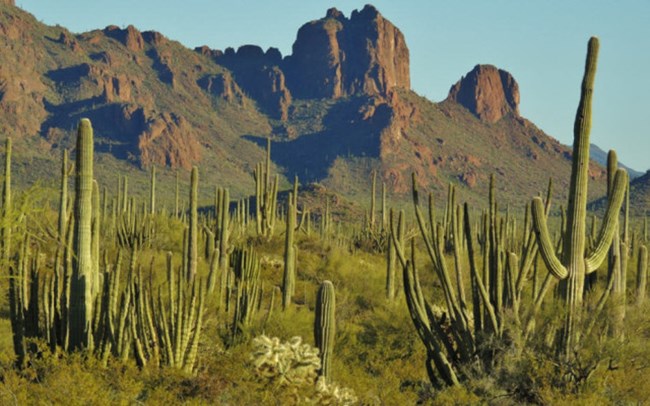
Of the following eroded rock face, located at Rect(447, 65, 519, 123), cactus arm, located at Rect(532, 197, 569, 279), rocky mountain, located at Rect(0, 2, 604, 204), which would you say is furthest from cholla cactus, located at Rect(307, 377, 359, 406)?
eroded rock face, located at Rect(447, 65, 519, 123)

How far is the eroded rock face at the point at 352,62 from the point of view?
625 ft

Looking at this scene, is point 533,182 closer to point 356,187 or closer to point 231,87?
point 356,187

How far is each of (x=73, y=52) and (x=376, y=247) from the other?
128 metres

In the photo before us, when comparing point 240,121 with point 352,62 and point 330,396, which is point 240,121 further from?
point 330,396

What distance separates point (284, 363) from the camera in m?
10.4

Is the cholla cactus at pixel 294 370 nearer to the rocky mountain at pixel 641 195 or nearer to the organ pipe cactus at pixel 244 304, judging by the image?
the organ pipe cactus at pixel 244 304

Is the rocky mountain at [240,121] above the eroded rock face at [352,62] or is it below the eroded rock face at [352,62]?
below

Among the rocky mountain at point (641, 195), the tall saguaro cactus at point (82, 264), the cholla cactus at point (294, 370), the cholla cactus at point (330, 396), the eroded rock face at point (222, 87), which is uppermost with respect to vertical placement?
the eroded rock face at point (222, 87)

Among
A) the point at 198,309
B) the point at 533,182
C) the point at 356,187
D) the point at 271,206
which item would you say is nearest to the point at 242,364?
the point at 198,309

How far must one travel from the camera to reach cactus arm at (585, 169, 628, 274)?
11164mm

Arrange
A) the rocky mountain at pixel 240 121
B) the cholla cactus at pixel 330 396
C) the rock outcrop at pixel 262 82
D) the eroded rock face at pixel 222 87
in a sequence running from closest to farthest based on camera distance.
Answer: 1. the cholla cactus at pixel 330 396
2. the rocky mountain at pixel 240 121
3. the eroded rock face at pixel 222 87
4. the rock outcrop at pixel 262 82

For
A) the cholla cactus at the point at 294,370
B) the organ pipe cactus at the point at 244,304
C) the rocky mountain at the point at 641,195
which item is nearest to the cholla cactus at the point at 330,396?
the cholla cactus at the point at 294,370

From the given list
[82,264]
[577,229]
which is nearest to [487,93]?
[577,229]

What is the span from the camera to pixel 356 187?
118938mm
